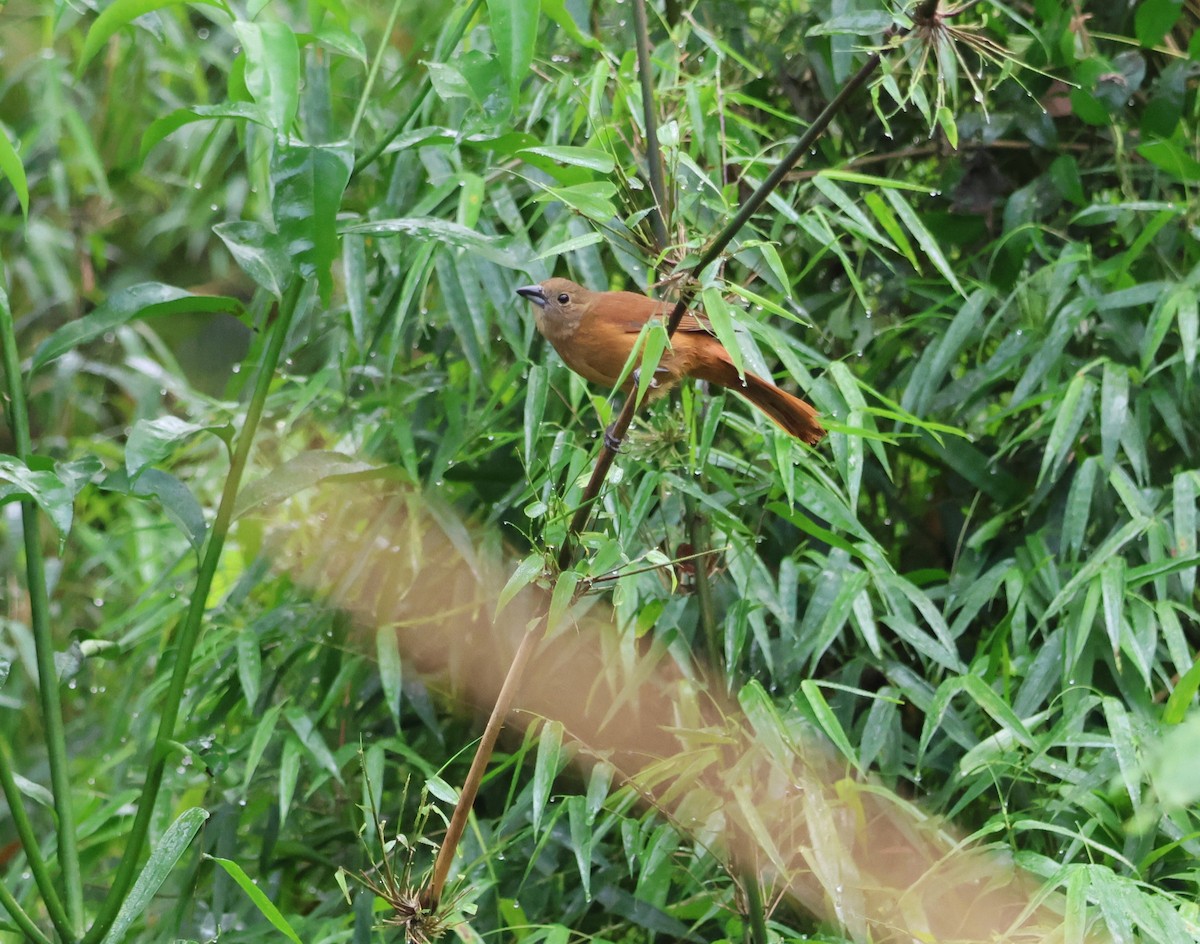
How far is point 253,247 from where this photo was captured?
1255 millimetres

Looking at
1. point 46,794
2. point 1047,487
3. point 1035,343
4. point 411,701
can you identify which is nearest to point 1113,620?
point 1047,487

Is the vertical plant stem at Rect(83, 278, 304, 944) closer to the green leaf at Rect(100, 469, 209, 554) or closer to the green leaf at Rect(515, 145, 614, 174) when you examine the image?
the green leaf at Rect(100, 469, 209, 554)

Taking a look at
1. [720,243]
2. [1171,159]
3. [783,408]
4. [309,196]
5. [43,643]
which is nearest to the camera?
[720,243]

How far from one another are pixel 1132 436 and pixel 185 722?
1.44 metres

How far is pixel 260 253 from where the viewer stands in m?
1.25

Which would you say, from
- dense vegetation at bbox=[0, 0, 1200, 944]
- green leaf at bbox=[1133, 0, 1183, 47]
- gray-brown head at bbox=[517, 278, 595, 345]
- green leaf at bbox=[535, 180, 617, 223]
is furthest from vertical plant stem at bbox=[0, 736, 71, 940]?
green leaf at bbox=[1133, 0, 1183, 47]

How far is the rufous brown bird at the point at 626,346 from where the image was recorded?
1439 mm

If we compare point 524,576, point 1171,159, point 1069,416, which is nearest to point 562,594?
point 524,576

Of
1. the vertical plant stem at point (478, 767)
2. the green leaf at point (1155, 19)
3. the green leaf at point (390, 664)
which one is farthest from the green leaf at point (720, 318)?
the green leaf at point (1155, 19)

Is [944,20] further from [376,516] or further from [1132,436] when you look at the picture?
[376,516]

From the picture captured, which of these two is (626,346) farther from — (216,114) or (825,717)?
(216,114)

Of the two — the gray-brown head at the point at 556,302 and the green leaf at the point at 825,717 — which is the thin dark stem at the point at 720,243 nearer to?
the green leaf at the point at 825,717

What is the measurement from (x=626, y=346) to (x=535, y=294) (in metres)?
0.18

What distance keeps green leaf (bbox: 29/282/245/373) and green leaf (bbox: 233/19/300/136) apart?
1.04ft
